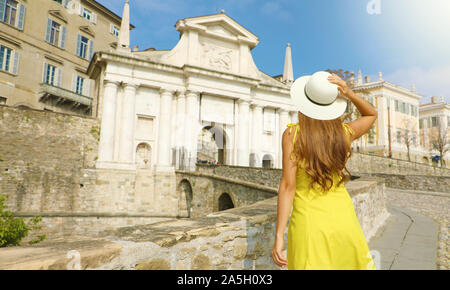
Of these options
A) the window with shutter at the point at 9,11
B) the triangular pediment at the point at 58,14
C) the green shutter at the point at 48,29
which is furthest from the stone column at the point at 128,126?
the triangular pediment at the point at 58,14

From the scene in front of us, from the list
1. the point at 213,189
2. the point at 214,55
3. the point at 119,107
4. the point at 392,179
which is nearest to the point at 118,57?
the point at 119,107

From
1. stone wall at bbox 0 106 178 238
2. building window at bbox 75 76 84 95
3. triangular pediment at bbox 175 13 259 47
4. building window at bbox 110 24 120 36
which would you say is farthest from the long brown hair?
building window at bbox 110 24 120 36

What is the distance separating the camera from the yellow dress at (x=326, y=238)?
1.59 m

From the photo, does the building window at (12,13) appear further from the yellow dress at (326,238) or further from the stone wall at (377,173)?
the yellow dress at (326,238)

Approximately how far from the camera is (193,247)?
8.95 ft

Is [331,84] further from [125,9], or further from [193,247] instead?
[125,9]

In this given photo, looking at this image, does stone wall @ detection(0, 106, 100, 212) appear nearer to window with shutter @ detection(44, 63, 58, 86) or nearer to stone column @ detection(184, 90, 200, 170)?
stone column @ detection(184, 90, 200, 170)

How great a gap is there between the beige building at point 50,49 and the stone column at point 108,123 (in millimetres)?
2703

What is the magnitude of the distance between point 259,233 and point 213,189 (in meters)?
11.7

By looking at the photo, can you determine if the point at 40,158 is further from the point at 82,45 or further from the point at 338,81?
the point at 338,81

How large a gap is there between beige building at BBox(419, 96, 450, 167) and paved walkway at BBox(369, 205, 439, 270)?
39.4 meters

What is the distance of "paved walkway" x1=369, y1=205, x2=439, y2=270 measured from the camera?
4.29m

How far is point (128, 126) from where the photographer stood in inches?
759

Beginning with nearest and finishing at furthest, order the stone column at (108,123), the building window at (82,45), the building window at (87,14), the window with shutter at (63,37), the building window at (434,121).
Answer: the stone column at (108,123), the window with shutter at (63,37), the building window at (82,45), the building window at (87,14), the building window at (434,121)
